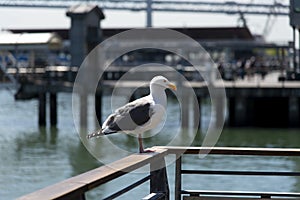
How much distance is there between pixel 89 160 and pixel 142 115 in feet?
65.3

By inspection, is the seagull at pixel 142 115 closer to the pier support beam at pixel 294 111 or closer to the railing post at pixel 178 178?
the railing post at pixel 178 178

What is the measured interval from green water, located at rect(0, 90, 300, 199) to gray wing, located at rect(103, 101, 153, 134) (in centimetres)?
1026

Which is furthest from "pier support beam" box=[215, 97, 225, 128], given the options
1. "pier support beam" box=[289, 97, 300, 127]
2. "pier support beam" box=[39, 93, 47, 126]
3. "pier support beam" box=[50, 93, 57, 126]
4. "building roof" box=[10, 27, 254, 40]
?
"building roof" box=[10, 27, 254, 40]

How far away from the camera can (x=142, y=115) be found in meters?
8.45

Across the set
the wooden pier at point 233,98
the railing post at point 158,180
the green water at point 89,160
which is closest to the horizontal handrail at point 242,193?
the railing post at point 158,180

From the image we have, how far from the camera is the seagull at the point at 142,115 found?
8453 millimetres

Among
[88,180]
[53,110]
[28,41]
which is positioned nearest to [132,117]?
[88,180]

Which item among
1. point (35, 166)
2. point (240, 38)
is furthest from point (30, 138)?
Answer: point (240, 38)

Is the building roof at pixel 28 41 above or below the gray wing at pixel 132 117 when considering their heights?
above

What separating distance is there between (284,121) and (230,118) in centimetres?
273

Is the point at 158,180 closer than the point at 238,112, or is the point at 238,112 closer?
the point at 158,180

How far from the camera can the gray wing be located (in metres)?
8.45

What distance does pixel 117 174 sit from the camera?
260 inches

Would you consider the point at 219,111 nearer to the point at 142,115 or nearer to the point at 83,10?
the point at 83,10
